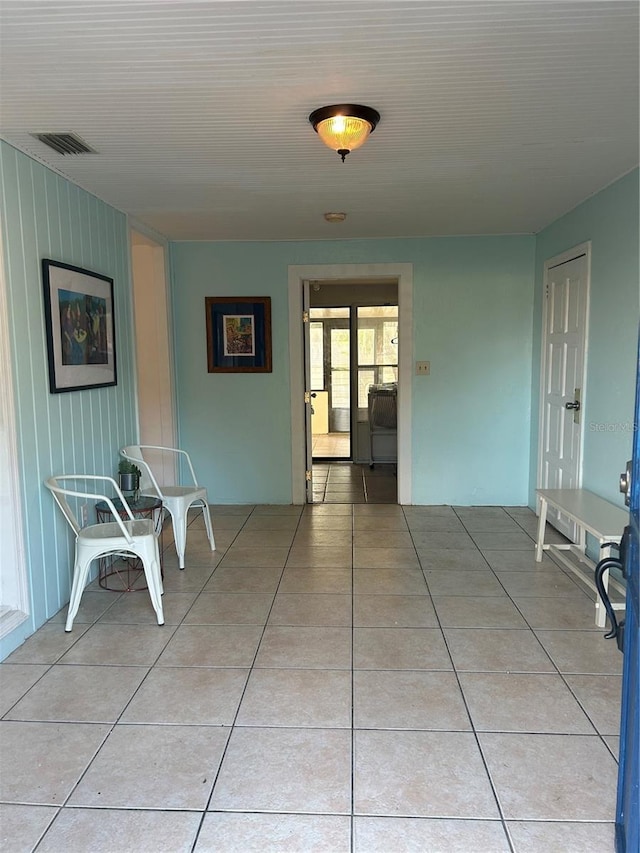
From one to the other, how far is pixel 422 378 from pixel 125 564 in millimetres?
2775

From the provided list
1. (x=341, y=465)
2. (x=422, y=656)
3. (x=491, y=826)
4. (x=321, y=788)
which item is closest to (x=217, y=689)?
(x=321, y=788)

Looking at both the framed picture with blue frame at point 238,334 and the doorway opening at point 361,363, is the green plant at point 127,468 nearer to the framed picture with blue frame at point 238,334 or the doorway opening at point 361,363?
the framed picture with blue frame at point 238,334

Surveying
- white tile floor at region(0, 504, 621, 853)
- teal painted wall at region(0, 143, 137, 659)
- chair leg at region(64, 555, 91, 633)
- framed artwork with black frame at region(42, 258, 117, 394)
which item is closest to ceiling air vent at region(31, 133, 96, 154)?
teal painted wall at region(0, 143, 137, 659)

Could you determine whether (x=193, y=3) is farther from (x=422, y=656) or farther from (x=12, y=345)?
(x=422, y=656)

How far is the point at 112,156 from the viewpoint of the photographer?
281cm

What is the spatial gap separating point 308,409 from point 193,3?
12.1 feet

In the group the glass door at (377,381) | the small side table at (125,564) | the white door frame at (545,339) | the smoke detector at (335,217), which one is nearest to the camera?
the small side table at (125,564)

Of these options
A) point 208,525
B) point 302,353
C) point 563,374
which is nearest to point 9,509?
point 208,525

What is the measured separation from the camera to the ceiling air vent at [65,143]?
254 centimetres

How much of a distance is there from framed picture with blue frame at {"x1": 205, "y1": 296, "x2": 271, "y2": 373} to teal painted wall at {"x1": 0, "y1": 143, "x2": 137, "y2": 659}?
1.47 m

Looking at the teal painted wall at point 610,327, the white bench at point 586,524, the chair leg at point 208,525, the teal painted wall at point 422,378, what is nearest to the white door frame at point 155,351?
the teal painted wall at point 422,378

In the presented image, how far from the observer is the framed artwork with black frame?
2920 millimetres

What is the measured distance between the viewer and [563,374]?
161 inches

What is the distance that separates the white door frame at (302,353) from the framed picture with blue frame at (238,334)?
0.74 feet
